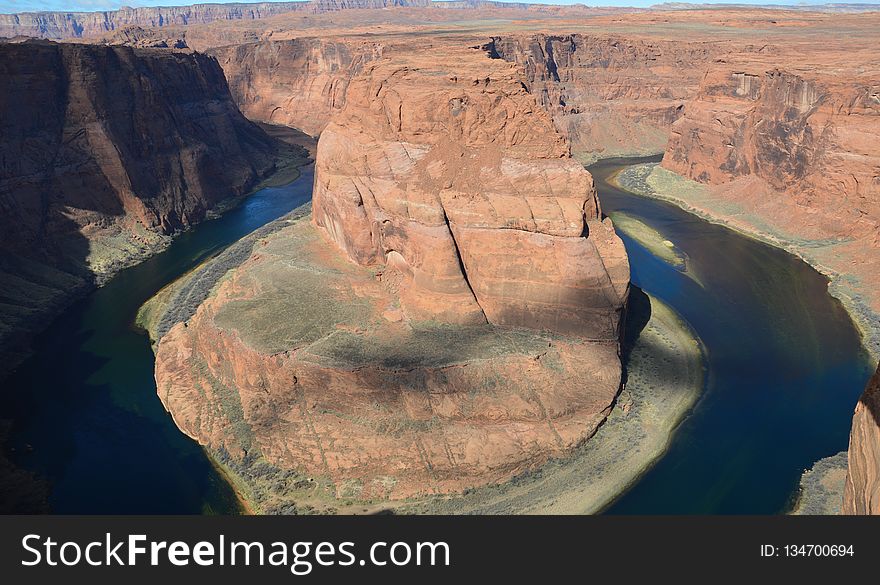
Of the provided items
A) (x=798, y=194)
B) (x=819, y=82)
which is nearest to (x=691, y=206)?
(x=798, y=194)

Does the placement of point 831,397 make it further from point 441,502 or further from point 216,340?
point 216,340

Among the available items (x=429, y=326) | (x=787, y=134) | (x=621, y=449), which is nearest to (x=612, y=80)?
(x=787, y=134)

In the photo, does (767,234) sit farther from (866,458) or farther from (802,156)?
(866,458)

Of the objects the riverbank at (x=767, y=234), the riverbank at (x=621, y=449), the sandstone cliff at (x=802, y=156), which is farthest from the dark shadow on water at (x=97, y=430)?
the sandstone cliff at (x=802, y=156)

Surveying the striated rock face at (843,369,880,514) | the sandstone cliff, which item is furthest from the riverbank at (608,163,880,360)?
the striated rock face at (843,369,880,514)

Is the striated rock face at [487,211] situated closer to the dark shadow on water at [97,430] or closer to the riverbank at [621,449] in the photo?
the riverbank at [621,449]

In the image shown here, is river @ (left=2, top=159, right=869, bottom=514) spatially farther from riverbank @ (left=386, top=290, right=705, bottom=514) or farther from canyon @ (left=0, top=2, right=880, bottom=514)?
canyon @ (left=0, top=2, right=880, bottom=514)
